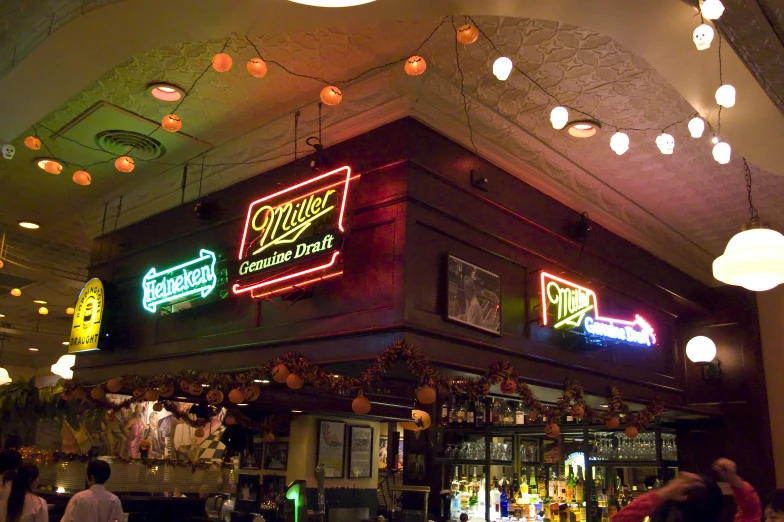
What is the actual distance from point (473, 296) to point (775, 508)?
225cm

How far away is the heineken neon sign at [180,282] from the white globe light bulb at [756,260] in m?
3.88

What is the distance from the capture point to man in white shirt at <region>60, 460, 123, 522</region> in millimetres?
4590

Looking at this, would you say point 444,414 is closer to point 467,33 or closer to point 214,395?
point 214,395

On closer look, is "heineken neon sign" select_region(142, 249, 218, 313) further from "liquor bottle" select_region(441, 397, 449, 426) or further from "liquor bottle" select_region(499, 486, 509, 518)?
"liquor bottle" select_region(499, 486, 509, 518)

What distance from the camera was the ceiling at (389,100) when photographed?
3.59 metres

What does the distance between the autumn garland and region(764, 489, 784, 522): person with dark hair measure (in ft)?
5.35

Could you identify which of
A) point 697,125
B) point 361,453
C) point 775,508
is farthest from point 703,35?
point 361,453

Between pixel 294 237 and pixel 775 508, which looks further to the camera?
pixel 294 237

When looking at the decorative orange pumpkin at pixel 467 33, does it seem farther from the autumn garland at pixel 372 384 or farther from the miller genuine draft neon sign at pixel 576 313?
the miller genuine draft neon sign at pixel 576 313

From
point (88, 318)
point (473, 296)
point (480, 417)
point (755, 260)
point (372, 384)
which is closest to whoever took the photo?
point (755, 260)

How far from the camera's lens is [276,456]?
27.2ft

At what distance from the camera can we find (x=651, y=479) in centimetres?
772

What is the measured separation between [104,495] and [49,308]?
8.51 m

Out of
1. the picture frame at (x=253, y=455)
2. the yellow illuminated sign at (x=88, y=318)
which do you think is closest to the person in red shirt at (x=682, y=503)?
the yellow illuminated sign at (x=88, y=318)
